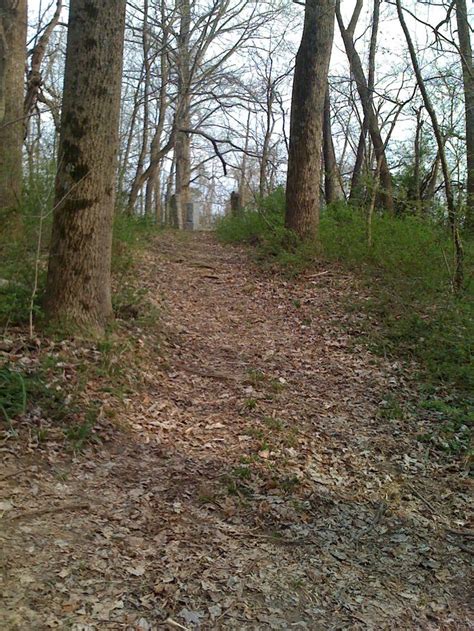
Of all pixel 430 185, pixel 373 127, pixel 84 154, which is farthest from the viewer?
pixel 373 127

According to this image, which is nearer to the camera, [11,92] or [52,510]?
[52,510]

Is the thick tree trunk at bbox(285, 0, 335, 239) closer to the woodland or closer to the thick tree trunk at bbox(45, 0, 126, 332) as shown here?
the woodland

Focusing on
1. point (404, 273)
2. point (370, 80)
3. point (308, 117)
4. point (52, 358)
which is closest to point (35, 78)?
point (308, 117)

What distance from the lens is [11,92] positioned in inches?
308

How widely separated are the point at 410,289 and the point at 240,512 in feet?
17.8

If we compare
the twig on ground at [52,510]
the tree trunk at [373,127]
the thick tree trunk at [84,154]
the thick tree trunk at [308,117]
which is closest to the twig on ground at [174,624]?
the twig on ground at [52,510]

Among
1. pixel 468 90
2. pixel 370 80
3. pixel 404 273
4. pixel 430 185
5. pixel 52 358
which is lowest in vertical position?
pixel 52 358

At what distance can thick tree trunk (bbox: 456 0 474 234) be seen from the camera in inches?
356

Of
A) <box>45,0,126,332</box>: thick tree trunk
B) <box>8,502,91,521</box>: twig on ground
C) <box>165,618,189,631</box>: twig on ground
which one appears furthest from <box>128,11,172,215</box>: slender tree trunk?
<box>165,618,189,631</box>: twig on ground

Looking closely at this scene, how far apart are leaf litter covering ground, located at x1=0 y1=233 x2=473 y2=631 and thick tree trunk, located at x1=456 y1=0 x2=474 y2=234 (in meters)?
4.99

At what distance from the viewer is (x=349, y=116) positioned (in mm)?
21516

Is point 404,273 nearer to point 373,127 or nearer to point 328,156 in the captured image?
point 373,127

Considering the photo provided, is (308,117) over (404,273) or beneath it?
over

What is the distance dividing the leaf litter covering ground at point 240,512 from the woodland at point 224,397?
2 cm
